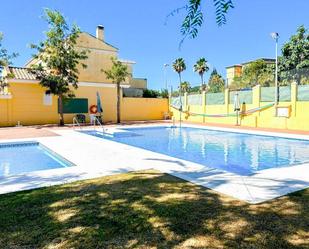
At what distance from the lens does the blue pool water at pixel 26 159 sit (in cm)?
832

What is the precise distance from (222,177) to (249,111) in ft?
46.3

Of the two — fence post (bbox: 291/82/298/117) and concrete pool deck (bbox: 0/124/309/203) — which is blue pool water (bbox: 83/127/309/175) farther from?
fence post (bbox: 291/82/298/117)

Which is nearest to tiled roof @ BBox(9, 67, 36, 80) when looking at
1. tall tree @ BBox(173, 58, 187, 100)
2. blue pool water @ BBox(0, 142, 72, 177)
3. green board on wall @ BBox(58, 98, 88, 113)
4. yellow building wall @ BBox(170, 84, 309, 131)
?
green board on wall @ BBox(58, 98, 88, 113)

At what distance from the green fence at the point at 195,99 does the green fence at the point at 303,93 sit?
28.2ft

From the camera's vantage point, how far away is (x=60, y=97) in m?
19.5

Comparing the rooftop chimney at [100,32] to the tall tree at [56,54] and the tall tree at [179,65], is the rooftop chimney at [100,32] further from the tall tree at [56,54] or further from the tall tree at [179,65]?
the tall tree at [179,65]

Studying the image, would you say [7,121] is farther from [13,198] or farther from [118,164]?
[13,198]

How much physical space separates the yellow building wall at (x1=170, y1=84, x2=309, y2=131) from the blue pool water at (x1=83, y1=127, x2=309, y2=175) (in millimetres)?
3182

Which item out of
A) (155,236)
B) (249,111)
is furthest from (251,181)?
(249,111)

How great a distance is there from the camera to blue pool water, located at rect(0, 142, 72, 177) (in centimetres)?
832

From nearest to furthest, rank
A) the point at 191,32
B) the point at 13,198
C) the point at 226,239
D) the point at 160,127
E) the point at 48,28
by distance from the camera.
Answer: the point at 191,32
the point at 226,239
the point at 13,198
the point at 48,28
the point at 160,127

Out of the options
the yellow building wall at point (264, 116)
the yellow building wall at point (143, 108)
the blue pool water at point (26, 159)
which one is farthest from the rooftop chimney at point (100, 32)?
the blue pool water at point (26, 159)

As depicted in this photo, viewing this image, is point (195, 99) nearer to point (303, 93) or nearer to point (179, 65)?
point (303, 93)

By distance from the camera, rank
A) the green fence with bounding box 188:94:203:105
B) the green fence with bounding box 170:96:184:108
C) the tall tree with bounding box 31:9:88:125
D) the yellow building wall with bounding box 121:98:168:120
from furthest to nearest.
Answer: the green fence with bounding box 170:96:184:108
the yellow building wall with bounding box 121:98:168:120
the green fence with bounding box 188:94:203:105
the tall tree with bounding box 31:9:88:125
